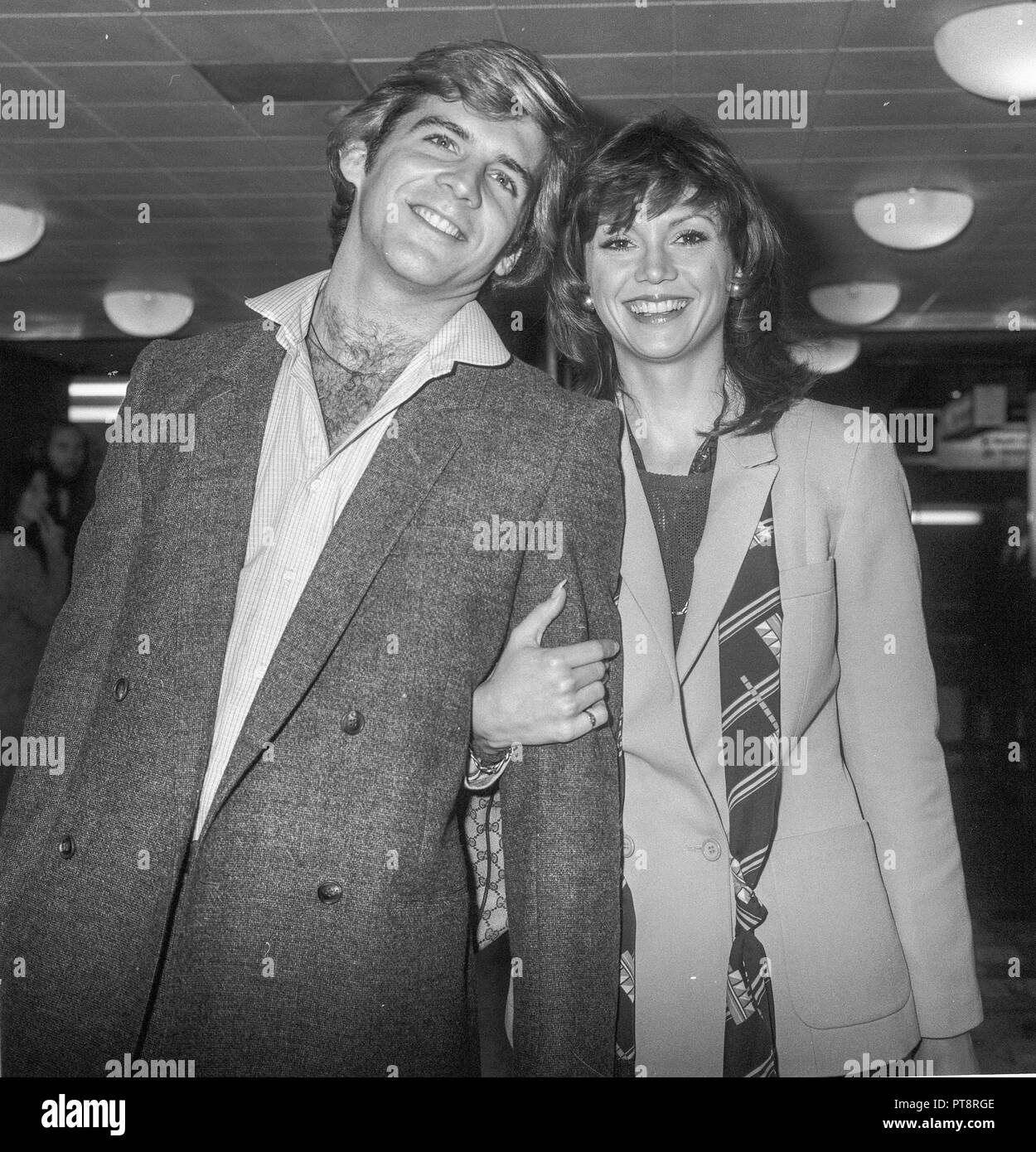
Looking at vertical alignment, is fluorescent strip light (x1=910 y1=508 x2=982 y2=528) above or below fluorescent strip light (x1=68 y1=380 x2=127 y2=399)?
below

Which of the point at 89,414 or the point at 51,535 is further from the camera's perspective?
the point at 51,535

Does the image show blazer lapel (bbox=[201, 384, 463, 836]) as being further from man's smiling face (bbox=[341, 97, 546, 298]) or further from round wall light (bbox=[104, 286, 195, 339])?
round wall light (bbox=[104, 286, 195, 339])

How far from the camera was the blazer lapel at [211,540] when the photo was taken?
3.92 ft

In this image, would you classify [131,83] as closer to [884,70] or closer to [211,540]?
[884,70]

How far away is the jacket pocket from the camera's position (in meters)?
1.33

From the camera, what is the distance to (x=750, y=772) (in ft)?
4.35

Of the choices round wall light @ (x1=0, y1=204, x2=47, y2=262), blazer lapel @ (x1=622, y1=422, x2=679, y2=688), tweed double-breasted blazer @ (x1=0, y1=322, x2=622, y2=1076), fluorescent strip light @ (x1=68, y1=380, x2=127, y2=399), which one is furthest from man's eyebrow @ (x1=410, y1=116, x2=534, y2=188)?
round wall light @ (x1=0, y1=204, x2=47, y2=262)

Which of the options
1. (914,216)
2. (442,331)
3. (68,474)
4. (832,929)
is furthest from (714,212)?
(914,216)

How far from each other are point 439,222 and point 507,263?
20 centimetres

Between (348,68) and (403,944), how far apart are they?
8.48ft

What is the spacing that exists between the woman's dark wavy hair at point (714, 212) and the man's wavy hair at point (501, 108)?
0.11ft

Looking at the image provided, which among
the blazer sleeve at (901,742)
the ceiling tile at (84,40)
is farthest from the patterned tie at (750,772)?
the ceiling tile at (84,40)

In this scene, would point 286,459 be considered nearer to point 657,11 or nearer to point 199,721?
point 199,721

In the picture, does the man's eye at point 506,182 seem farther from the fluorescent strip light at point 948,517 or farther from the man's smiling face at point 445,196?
the fluorescent strip light at point 948,517
